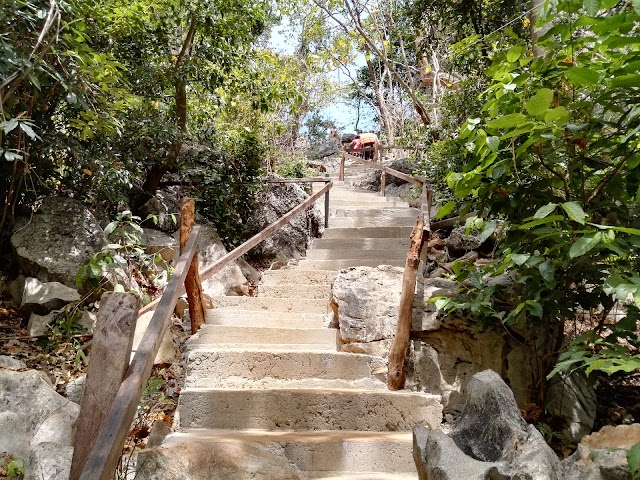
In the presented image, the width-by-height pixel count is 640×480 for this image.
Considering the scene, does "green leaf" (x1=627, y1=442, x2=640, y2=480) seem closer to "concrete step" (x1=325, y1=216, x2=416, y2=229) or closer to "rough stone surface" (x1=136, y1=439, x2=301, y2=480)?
"rough stone surface" (x1=136, y1=439, x2=301, y2=480)

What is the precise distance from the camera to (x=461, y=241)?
6.06 m

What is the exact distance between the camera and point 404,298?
330cm

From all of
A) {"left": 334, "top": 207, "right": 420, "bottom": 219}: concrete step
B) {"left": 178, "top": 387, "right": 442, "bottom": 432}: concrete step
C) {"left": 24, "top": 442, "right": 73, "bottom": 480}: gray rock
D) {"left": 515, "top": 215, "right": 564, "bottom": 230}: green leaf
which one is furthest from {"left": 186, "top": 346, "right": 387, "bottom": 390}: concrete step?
{"left": 334, "top": 207, "right": 420, "bottom": 219}: concrete step

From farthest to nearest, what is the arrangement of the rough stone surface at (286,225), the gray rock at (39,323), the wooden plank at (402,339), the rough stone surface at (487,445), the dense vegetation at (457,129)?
1. the rough stone surface at (286,225)
2. the gray rock at (39,323)
3. the wooden plank at (402,339)
4. the dense vegetation at (457,129)
5. the rough stone surface at (487,445)

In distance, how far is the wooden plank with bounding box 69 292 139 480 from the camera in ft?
5.51

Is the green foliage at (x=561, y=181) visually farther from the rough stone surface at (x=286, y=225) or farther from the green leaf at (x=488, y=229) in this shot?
the rough stone surface at (x=286, y=225)

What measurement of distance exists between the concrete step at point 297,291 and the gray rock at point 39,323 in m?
1.79

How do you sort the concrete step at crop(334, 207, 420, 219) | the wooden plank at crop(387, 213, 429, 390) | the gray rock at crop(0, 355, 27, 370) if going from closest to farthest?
the wooden plank at crop(387, 213, 429, 390) → the gray rock at crop(0, 355, 27, 370) → the concrete step at crop(334, 207, 420, 219)

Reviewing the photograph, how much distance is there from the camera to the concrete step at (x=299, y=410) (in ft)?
9.64

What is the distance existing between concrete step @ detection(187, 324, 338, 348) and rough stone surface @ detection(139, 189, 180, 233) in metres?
2.80

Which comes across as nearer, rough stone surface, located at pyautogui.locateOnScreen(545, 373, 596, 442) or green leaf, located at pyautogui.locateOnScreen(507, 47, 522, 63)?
green leaf, located at pyautogui.locateOnScreen(507, 47, 522, 63)

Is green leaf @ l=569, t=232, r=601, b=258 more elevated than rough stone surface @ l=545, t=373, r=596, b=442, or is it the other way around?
green leaf @ l=569, t=232, r=601, b=258

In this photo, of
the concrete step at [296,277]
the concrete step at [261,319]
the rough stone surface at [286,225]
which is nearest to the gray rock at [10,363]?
the concrete step at [261,319]

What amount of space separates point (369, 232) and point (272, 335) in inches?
125
